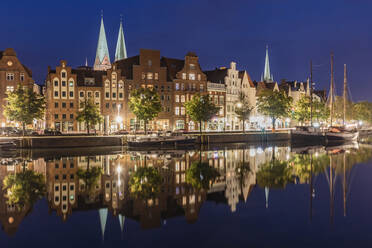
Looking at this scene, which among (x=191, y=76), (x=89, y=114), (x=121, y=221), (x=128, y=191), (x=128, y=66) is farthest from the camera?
(x=191, y=76)

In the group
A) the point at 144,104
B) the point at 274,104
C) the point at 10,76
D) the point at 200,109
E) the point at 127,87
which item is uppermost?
the point at 10,76

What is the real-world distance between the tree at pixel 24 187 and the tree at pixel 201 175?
1221 cm

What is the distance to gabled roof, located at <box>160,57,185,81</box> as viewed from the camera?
94.9 meters

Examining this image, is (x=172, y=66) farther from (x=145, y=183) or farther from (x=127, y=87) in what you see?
(x=145, y=183)

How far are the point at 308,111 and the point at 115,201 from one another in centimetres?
9853

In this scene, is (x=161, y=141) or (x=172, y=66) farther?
(x=172, y=66)

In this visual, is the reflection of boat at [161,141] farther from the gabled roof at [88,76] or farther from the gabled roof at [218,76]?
the gabled roof at [218,76]

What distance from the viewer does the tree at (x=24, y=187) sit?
85.3 ft

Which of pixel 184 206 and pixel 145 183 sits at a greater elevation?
pixel 145 183

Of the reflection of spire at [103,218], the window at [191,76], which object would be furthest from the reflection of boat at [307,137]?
the reflection of spire at [103,218]

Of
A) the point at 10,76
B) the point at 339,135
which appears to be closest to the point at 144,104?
the point at 10,76

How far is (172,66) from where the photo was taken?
97.1 m

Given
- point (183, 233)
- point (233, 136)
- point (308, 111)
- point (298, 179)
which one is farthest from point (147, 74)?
point (183, 233)

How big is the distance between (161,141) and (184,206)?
45.5 meters
